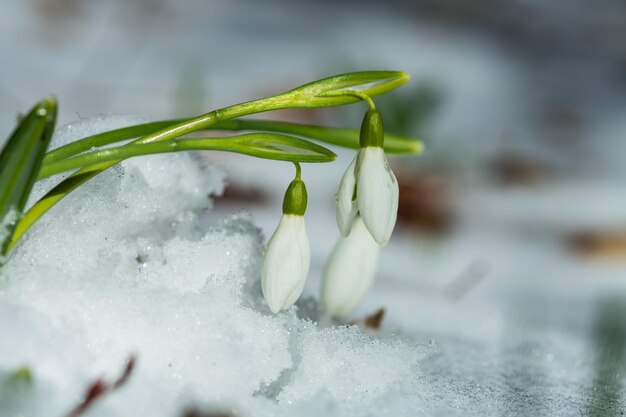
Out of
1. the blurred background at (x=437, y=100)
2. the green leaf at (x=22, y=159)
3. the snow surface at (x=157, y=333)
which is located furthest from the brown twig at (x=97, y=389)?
the blurred background at (x=437, y=100)

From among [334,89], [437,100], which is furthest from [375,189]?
[437,100]

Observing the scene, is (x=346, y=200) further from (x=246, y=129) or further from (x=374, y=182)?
(x=246, y=129)

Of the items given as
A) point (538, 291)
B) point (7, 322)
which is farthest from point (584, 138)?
point (7, 322)

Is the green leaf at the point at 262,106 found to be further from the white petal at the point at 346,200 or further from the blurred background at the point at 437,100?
the blurred background at the point at 437,100

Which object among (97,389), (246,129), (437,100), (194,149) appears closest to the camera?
(97,389)

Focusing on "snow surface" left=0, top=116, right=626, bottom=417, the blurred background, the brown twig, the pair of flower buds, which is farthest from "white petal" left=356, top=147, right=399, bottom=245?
the blurred background

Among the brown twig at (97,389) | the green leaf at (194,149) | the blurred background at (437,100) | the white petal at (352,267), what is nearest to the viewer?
the brown twig at (97,389)
